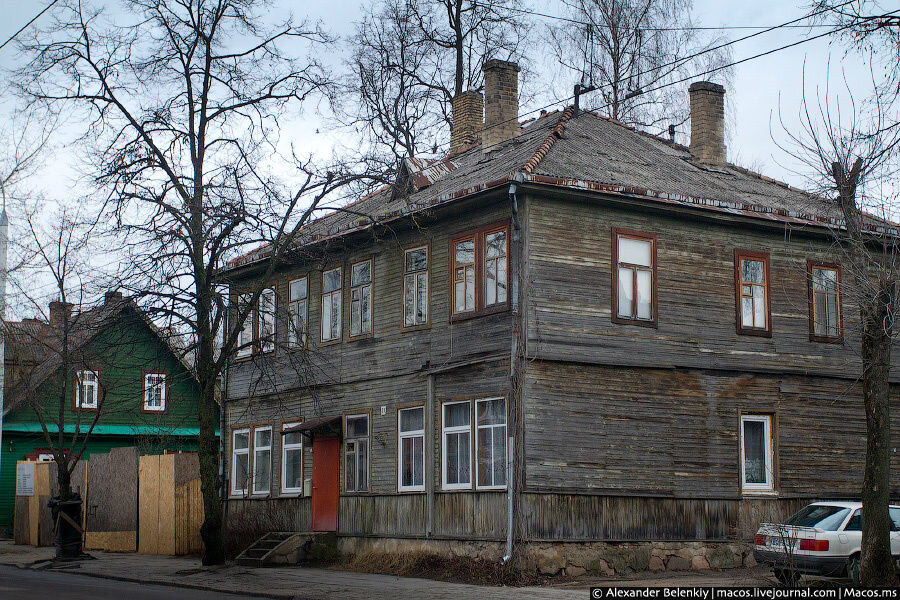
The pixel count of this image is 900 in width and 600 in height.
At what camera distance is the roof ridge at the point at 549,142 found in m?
21.2

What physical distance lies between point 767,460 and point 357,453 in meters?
9.09

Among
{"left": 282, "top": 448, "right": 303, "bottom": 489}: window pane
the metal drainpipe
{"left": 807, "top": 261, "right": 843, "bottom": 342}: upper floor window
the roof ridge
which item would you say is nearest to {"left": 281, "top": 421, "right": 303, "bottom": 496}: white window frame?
{"left": 282, "top": 448, "right": 303, "bottom": 489}: window pane

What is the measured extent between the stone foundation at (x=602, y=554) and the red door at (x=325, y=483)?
2.99 meters

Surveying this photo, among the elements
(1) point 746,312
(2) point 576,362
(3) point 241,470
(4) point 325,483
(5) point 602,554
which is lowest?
(5) point 602,554

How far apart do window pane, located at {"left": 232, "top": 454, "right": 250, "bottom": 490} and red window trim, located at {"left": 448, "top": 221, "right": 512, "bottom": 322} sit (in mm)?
9950

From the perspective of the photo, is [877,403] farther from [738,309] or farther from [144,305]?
[144,305]

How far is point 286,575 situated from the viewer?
21531 mm

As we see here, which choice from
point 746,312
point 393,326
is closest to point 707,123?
point 746,312

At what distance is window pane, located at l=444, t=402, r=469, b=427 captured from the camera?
21984mm

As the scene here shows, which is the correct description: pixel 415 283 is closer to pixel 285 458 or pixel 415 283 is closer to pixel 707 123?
pixel 285 458

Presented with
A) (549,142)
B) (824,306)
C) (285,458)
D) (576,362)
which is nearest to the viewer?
(576,362)

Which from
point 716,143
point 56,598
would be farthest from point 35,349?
point 716,143

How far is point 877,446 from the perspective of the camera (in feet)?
50.9

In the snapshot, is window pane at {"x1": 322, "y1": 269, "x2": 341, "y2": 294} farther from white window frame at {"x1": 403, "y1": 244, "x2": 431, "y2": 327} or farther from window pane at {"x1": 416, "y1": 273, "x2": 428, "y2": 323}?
window pane at {"x1": 416, "y1": 273, "x2": 428, "y2": 323}
